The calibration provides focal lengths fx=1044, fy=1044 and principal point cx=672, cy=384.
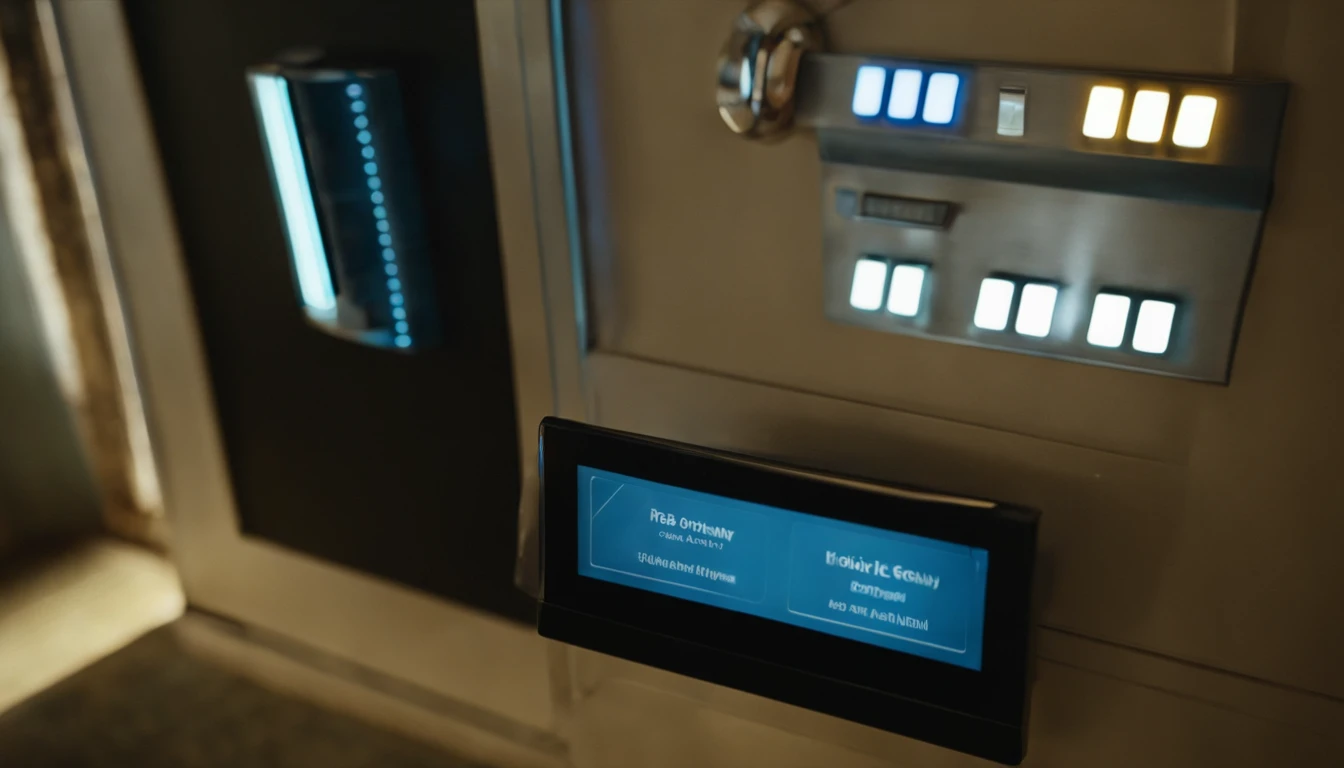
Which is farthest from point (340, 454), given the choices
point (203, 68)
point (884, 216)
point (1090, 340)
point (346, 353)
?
point (1090, 340)

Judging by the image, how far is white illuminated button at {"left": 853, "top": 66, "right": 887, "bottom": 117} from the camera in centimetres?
72

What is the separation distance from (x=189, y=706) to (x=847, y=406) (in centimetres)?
100

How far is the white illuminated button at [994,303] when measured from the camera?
0.72 m

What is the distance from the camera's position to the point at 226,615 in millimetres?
1446

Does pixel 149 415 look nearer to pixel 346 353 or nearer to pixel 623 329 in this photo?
pixel 346 353

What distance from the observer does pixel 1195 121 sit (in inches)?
24.8

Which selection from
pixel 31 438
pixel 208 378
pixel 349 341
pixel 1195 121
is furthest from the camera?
pixel 31 438

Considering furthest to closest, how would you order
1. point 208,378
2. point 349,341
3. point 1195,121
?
point 208,378
point 349,341
point 1195,121

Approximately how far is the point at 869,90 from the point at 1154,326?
248mm

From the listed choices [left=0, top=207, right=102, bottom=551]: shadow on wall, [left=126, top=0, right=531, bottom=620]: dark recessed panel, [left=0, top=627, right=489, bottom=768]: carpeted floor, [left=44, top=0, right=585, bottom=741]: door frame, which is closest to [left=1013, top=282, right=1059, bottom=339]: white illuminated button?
[left=44, top=0, right=585, bottom=741]: door frame

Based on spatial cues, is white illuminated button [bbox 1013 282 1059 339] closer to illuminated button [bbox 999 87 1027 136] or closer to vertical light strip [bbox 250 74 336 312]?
illuminated button [bbox 999 87 1027 136]

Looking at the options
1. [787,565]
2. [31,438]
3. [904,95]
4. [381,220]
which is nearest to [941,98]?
[904,95]

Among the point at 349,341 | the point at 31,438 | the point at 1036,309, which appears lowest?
the point at 31,438

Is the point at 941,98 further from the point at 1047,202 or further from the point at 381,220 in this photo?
the point at 381,220
